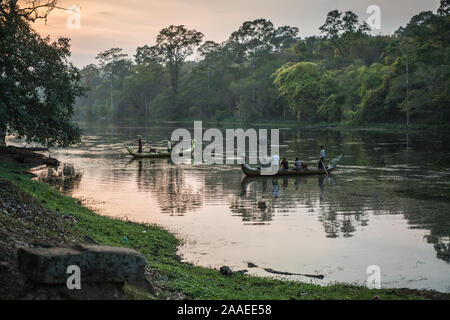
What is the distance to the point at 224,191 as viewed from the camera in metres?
26.4

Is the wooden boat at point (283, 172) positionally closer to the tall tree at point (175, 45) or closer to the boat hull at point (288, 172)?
the boat hull at point (288, 172)

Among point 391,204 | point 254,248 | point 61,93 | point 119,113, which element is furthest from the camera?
point 119,113

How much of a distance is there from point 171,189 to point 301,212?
892 centimetres

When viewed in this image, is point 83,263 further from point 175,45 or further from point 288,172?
point 175,45

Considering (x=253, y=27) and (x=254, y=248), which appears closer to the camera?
(x=254, y=248)

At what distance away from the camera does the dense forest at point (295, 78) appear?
227 ft

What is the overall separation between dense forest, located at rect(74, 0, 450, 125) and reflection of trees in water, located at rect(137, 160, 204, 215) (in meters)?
17.8

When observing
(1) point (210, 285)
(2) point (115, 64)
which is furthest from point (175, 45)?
(1) point (210, 285)

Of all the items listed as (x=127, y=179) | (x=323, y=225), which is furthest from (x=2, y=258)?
(x=127, y=179)

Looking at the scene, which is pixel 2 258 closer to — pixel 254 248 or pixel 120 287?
pixel 120 287

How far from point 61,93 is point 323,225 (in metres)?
15.7

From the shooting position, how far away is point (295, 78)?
89.6 meters

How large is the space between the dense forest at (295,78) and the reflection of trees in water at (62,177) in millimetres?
14951
